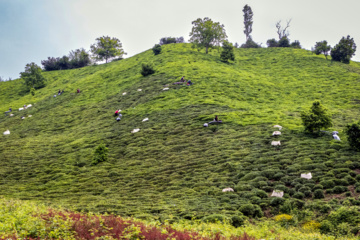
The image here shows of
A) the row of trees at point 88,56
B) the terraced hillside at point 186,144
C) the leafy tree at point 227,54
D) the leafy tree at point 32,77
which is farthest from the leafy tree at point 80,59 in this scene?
the leafy tree at point 227,54

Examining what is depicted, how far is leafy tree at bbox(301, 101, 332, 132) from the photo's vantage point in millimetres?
24594

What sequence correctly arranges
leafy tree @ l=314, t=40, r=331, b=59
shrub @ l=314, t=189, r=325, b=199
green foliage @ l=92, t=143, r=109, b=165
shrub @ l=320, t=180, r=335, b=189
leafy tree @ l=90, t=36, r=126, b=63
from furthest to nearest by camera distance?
leafy tree @ l=90, t=36, r=126, b=63
leafy tree @ l=314, t=40, r=331, b=59
green foliage @ l=92, t=143, r=109, b=165
shrub @ l=320, t=180, r=335, b=189
shrub @ l=314, t=189, r=325, b=199

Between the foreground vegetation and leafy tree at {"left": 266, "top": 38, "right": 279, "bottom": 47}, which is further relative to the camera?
leafy tree at {"left": 266, "top": 38, "right": 279, "bottom": 47}

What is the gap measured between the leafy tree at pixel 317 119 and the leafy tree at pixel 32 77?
76463 mm

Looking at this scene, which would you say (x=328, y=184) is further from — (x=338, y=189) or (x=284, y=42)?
(x=284, y=42)

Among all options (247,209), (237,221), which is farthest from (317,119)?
(237,221)

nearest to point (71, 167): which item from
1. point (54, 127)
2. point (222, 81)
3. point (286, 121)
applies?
point (54, 127)

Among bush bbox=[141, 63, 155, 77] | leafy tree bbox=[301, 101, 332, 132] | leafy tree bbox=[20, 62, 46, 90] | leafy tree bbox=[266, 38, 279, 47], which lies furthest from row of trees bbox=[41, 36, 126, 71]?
leafy tree bbox=[301, 101, 332, 132]

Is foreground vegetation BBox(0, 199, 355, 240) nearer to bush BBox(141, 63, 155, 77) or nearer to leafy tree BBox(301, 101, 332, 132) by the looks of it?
leafy tree BBox(301, 101, 332, 132)

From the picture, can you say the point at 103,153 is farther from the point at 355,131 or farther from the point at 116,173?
the point at 355,131

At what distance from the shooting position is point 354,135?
2025cm

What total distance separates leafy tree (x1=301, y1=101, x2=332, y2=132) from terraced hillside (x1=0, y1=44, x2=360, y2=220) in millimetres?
1153

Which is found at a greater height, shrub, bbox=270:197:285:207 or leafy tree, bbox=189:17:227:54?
leafy tree, bbox=189:17:227:54

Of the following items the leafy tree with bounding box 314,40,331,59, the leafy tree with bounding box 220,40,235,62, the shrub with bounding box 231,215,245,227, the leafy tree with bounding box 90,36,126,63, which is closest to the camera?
the shrub with bounding box 231,215,245,227
